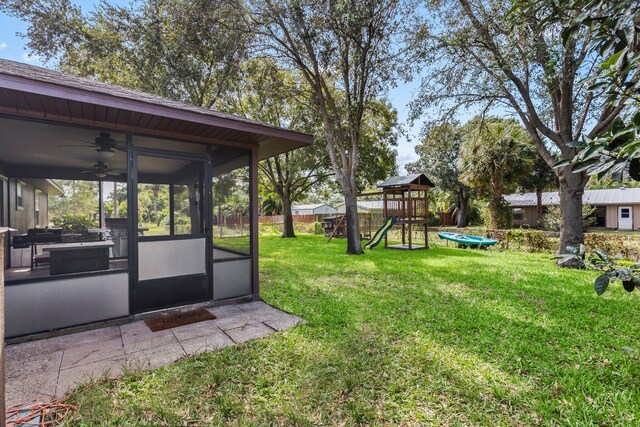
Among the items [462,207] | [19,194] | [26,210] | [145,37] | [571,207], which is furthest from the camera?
[462,207]

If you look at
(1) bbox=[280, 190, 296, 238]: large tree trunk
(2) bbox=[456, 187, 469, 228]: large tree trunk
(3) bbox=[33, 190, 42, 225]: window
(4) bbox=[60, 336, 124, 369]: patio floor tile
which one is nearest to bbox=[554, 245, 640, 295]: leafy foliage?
(4) bbox=[60, 336, 124, 369]: patio floor tile

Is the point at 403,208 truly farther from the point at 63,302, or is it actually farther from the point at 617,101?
the point at 617,101

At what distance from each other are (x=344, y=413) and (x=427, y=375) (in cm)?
87

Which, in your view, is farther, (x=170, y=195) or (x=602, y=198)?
(x=602, y=198)

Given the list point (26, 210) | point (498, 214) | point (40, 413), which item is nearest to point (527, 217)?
point (498, 214)

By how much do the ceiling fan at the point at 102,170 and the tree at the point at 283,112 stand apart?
6.64m

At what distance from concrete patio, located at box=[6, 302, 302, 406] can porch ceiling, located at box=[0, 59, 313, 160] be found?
2.46m

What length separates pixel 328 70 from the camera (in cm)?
1002

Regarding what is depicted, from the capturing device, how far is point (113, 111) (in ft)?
11.6

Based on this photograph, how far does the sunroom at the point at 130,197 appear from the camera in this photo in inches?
134

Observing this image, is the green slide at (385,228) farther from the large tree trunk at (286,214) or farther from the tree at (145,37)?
the tree at (145,37)

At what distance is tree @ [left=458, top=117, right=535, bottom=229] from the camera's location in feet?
49.8

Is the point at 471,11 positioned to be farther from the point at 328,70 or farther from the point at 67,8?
the point at 67,8

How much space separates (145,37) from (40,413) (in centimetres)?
987
